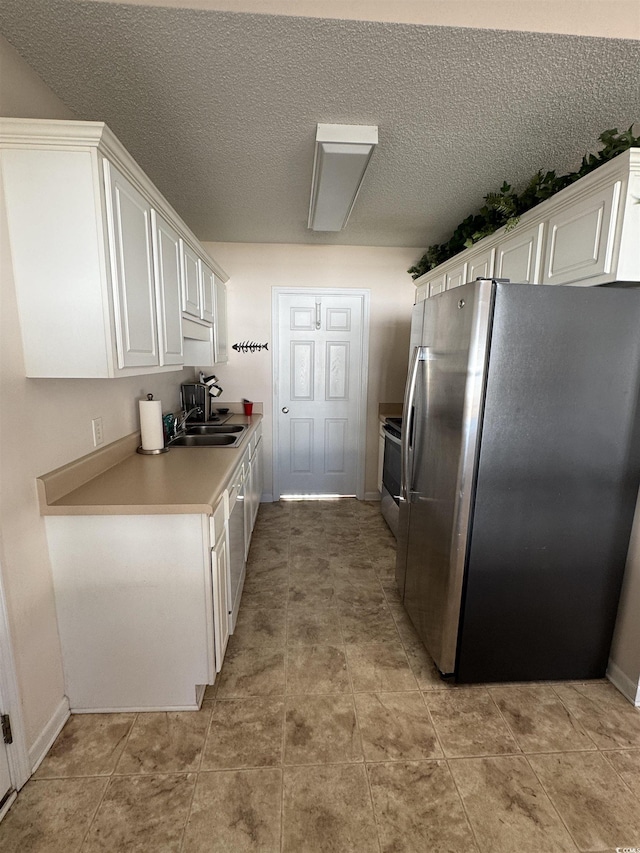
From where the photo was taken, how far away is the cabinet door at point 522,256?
1881mm

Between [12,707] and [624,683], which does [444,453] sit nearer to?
[624,683]

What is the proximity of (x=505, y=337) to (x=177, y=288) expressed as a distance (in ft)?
5.57

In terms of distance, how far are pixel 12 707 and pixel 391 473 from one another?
8.52 feet

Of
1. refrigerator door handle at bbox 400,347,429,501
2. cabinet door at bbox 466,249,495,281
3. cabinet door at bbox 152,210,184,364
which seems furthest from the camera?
cabinet door at bbox 466,249,495,281

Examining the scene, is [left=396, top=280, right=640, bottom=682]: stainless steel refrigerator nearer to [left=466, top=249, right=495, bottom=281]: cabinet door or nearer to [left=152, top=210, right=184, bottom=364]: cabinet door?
[left=466, top=249, right=495, bottom=281]: cabinet door

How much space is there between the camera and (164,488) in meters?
1.63

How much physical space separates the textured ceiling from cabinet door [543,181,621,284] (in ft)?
1.29

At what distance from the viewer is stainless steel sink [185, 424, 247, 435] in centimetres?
308

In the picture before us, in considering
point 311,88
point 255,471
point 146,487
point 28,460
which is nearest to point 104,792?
point 146,487

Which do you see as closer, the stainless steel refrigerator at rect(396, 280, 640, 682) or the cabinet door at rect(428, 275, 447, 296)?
the stainless steel refrigerator at rect(396, 280, 640, 682)

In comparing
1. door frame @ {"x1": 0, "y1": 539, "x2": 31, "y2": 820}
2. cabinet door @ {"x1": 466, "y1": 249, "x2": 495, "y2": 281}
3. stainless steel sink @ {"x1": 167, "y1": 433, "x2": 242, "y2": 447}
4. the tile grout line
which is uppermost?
cabinet door @ {"x1": 466, "y1": 249, "x2": 495, "y2": 281}

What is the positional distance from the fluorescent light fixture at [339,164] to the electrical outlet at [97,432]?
1.66 metres

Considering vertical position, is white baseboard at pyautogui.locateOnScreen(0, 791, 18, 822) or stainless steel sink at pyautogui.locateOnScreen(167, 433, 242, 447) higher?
stainless steel sink at pyautogui.locateOnScreen(167, 433, 242, 447)

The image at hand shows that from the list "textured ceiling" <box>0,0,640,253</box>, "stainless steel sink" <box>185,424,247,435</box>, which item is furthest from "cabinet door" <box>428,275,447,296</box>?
"stainless steel sink" <box>185,424,247,435</box>
